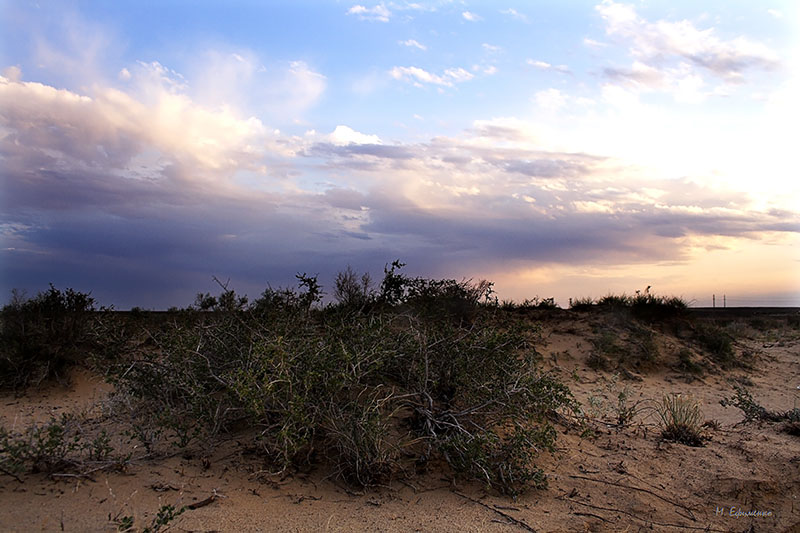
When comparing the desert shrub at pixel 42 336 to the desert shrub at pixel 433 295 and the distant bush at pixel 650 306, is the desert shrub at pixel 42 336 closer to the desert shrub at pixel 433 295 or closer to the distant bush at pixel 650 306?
the desert shrub at pixel 433 295

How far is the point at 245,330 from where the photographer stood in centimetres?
573

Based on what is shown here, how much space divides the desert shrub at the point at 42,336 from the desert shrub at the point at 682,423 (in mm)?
8550

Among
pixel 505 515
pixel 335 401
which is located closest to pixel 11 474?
pixel 335 401

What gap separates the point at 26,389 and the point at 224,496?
23.1ft

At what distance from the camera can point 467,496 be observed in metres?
4.46

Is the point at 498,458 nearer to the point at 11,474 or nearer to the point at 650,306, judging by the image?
the point at 11,474

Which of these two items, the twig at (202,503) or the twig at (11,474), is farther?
the twig at (11,474)

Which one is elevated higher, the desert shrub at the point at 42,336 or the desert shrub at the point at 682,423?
the desert shrub at the point at 42,336

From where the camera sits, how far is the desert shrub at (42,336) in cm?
927

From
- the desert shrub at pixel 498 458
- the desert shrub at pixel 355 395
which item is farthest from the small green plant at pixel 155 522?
the desert shrub at pixel 498 458

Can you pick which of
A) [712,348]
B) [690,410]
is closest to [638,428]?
[690,410]

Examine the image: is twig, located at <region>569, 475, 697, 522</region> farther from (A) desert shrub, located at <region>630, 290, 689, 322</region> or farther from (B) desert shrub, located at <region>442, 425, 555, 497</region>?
(A) desert shrub, located at <region>630, 290, 689, 322</region>

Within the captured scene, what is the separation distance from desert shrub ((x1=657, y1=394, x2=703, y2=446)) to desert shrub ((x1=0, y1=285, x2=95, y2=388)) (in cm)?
855

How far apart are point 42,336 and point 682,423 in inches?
387
